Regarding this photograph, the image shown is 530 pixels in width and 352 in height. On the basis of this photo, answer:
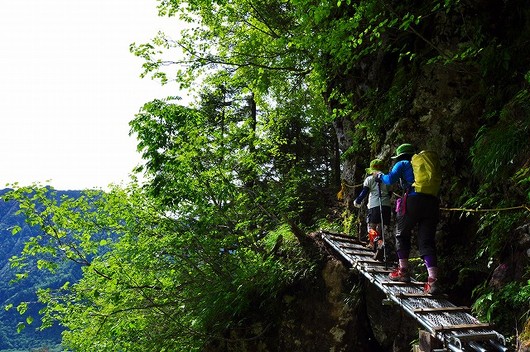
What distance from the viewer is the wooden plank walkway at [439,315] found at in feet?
13.2

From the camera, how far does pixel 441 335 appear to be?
410cm

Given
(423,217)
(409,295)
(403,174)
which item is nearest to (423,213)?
(423,217)

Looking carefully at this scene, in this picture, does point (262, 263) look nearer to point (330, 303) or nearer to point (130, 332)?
point (330, 303)

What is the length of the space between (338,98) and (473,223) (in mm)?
5524

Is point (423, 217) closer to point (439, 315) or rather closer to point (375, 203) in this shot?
point (439, 315)

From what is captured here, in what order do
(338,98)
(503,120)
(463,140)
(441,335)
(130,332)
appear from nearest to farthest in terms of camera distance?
(441,335), (503,120), (463,140), (130,332), (338,98)

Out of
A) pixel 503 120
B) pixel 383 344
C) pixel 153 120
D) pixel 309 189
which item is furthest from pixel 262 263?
pixel 309 189

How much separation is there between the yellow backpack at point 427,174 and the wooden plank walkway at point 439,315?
1.46m

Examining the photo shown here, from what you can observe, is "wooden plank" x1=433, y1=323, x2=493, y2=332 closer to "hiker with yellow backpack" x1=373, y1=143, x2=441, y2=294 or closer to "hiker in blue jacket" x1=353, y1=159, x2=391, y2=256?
"hiker with yellow backpack" x1=373, y1=143, x2=441, y2=294

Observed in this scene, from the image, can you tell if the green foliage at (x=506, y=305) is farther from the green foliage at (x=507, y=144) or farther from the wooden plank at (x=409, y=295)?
the green foliage at (x=507, y=144)

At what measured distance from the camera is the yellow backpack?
18.4ft

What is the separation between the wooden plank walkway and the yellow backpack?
1.46 m

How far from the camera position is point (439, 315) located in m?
4.65

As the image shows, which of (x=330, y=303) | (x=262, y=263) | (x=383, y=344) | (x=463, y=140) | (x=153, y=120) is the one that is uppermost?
(x=153, y=120)
